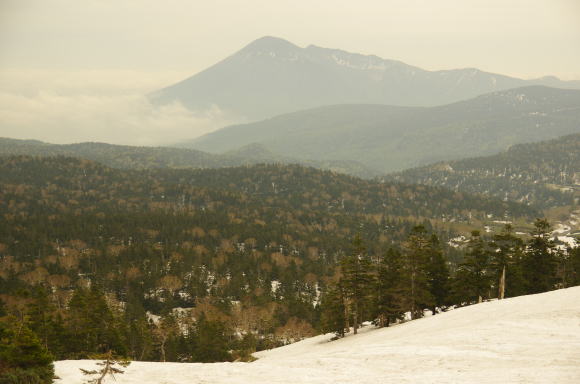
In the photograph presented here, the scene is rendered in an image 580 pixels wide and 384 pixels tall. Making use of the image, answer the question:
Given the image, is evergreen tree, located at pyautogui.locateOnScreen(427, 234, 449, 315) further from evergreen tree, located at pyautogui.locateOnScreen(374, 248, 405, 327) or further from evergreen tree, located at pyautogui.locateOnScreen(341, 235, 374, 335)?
evergreen tree, located at pyautogui.locateOnScreen(341, 235, 374, 335)

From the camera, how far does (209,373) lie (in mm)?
28781

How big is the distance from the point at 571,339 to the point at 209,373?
2684 cm

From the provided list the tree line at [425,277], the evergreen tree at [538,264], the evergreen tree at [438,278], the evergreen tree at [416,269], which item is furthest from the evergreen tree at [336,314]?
the evergreen tree at [538,264]

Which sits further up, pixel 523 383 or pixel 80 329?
pixel 523 383

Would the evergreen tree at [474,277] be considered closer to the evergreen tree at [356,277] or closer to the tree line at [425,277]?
the tree line at [425,277]

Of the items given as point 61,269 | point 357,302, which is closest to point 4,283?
point 61,269

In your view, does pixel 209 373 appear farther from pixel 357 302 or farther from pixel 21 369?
pixel 357 302

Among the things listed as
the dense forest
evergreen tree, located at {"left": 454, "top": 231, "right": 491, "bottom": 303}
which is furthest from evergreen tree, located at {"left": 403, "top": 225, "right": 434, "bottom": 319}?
evergreen tree, located at {"left": 454, "top": 231, "right": 491, "bottom": 303}

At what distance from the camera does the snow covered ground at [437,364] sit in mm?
24938

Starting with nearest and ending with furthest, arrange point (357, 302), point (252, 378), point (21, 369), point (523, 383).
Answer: point (523, 383) → point (21, 369) → point (252, 378) → point (357, 302)

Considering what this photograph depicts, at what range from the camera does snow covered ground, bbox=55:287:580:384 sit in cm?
2494

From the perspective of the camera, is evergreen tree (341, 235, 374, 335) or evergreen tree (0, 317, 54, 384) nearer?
evergreen tree (0, 317, 54, 384)

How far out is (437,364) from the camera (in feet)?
90.6

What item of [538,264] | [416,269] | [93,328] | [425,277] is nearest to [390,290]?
[416,269]
